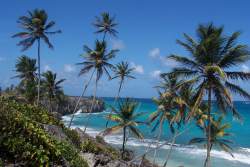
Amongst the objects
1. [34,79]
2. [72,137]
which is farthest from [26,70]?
[72,137]

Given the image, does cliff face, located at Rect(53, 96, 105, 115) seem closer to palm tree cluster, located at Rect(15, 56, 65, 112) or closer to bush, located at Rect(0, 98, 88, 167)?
palm tree cluster, located at Rect(15, 56, 65, 112)

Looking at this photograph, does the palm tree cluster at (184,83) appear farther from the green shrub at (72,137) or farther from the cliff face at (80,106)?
the cliff face at (80,106)

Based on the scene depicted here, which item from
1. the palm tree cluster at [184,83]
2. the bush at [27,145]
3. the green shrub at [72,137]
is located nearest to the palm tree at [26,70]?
the palm tree cluster at [184,83]

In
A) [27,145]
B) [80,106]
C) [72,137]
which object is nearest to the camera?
[27,145]

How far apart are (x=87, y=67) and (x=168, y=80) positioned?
40.1 ft

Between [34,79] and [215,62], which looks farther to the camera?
[34,79]

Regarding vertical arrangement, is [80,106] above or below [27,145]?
below

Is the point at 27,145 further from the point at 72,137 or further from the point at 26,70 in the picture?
the point at 26,70

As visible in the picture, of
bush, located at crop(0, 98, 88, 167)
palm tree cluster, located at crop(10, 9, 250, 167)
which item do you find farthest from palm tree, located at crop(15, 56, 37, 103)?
bush, located at crop(0, 98, 88, 167)

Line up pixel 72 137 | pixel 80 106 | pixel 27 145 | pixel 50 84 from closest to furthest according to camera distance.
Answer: pixel 27 145
pixel 72 137
pixel 50 84
pixel 80 106

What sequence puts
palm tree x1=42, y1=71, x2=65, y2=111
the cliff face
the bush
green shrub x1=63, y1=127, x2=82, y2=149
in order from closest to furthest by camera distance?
the bush
green shrub x1=63, y1=127, x2=82, y2=149
palm tree x1=42, y1=71, x2=65, y2=111
the cliff face

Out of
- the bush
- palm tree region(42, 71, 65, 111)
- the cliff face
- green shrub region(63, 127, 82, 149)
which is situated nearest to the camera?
the bush

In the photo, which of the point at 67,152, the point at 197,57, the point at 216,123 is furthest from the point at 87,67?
the point at 67,152

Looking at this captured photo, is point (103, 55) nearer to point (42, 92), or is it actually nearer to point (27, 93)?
point (27, 93)
